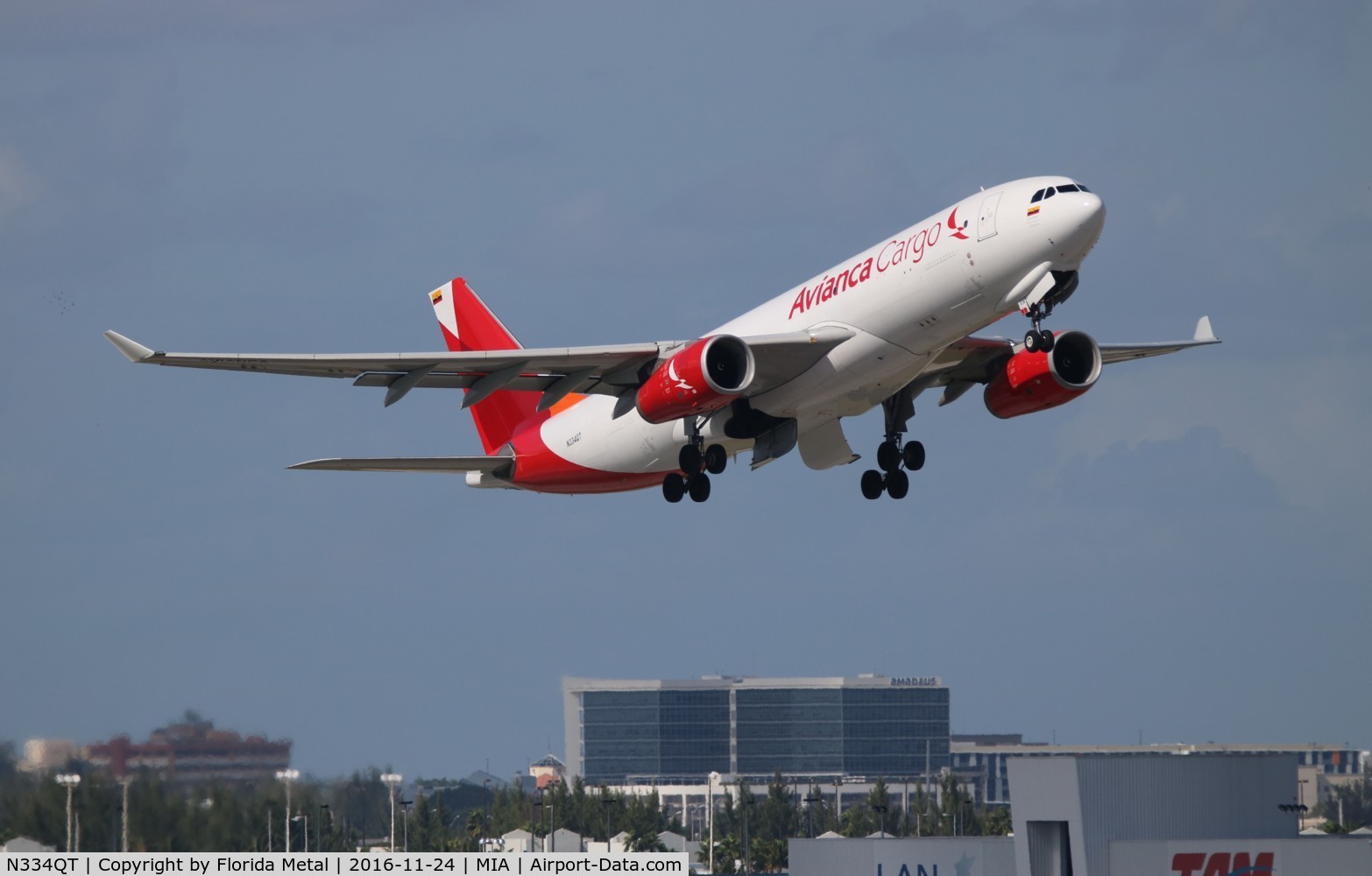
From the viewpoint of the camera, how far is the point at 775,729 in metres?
152

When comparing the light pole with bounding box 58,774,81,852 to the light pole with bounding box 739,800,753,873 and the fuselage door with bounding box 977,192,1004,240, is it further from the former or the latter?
the light pole with bounding box 739,800,753,873

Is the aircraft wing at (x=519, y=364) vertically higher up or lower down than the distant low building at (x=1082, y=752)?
higher up

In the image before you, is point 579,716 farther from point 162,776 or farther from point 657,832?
point 162,776

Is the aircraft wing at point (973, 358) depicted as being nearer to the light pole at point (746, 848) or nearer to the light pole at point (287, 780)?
the light pole at point (287, 780)

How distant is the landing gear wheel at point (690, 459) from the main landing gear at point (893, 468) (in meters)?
4.27

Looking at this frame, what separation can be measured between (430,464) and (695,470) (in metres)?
6.88

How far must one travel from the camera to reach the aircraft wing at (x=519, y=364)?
32688mm

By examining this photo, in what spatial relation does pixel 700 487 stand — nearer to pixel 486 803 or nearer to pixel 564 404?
pixel 564 404

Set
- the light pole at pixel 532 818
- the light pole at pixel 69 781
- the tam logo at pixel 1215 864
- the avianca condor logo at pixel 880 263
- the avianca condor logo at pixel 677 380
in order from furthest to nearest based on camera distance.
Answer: the light pole at pixel 532 818 → the tam logo at pixel 1215 864 → the light pole at pixel 69 781 → the avianca condor logo at pixel 677 380 → the avianca condor logo at pixel 880 263

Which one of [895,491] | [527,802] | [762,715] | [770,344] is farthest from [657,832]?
[762,715]

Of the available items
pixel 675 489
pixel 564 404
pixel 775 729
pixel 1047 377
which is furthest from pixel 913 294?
pixel 775 729

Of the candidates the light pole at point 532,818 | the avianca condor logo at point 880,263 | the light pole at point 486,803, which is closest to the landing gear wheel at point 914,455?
the avianca condor logo at point 880,263

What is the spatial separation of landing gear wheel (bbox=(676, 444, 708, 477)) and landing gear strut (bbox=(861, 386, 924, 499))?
4.27 meters

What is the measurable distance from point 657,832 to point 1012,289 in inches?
2146
